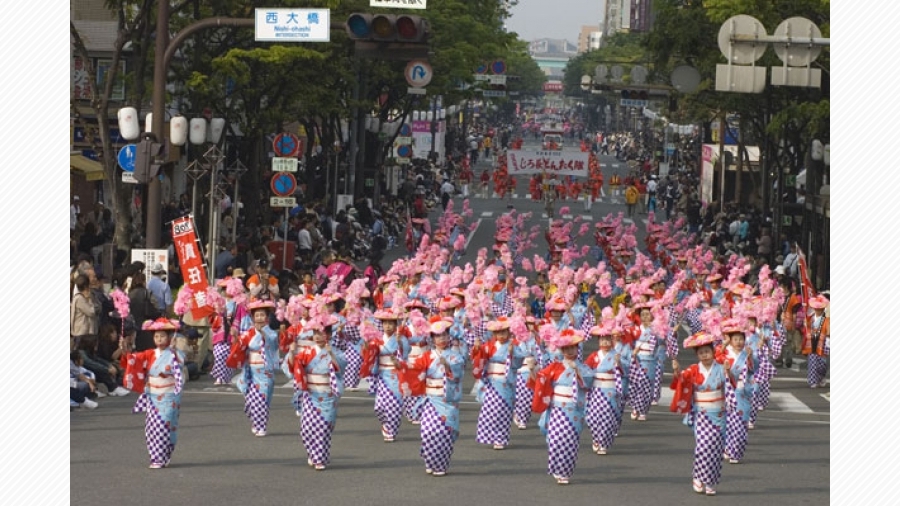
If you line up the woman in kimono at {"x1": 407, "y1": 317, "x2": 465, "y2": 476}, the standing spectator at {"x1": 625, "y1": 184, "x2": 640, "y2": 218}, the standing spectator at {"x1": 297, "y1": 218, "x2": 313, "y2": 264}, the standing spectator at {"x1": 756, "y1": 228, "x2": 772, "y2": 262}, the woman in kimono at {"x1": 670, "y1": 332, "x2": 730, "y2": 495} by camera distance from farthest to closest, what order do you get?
the standing spectator at {"x1": 625, "y1": 184, "x2": 640, "y2": 218}, the standing spectator at {"x1": 756, "y1": 228, "x2": 772, "y2": 262}, the standing spectator at {"x1": 297, "y1": 218, "x2": 313, "y2": 264}, the woman in kimono at {"x1": 407, "y1": 317, "x2": 465, "y2": 476}, the woman in kimono at {"x1": 670, "y1": 332, "x2": 730, "y2": 495}

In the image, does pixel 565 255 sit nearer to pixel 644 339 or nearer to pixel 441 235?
pixel 441 235

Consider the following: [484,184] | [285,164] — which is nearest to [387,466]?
[285,164]

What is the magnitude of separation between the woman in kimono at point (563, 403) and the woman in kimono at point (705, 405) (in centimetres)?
95

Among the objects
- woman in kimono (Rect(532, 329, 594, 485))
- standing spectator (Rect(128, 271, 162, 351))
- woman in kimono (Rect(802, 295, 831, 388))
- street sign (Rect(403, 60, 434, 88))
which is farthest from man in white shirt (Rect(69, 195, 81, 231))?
woman in kimono (Rect(532, 329, 594, 485))

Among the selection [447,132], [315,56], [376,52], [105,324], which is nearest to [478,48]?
[315,56]

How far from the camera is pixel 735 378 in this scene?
17.2 m

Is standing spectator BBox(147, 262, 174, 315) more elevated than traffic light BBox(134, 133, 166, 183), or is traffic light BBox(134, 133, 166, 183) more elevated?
traffic light BBox(134, 133, 166, 183)

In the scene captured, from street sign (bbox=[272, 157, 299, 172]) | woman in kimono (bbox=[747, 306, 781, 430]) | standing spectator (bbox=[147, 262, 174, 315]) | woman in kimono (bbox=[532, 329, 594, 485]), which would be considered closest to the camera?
woman in kimono (bbox=[532, 329, 594, 485])

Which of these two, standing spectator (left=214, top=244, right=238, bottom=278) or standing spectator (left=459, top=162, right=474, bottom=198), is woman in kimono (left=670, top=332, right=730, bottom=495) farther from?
standing spectator (left=459, top=162, right=474, bottom=198)

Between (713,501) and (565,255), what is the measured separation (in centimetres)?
1534

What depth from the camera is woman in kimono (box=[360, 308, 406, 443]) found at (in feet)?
62.7

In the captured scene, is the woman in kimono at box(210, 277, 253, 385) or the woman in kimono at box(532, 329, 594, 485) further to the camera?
the woman in kimono at box(210, 277, 253, 385)

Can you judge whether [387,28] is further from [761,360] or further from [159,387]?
[761,360]

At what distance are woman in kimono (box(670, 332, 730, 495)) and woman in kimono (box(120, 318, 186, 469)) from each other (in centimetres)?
463
